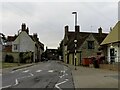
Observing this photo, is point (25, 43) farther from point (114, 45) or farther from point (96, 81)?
point (96, 81)

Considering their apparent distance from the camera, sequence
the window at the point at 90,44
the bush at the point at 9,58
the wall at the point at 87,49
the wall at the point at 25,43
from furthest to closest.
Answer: the wall at the point at 25,43
the bush at the point at 9,58
the window at the point at 90,44
the wall at the point at 87,49

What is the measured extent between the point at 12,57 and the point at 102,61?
1580 inches

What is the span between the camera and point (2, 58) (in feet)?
249

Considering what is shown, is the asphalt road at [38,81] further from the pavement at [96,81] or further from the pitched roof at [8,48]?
the pitched roof at [8,48]

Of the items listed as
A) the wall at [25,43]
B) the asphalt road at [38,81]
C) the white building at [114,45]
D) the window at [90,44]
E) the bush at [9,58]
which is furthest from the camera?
the wall at [25,43]

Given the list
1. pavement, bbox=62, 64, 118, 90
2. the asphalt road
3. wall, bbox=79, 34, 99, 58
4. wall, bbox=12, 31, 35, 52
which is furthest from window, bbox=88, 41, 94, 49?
pavement, bbox=62, 64, 118, 90

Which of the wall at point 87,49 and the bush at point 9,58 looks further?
the bush at point 9,58

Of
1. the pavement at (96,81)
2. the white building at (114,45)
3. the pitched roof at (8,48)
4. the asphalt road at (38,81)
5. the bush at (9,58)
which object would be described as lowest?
the asphalt road at (38,81)

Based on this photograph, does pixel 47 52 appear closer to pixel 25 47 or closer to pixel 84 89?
pixel 25 47

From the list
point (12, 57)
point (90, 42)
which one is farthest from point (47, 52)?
point (90, 42)

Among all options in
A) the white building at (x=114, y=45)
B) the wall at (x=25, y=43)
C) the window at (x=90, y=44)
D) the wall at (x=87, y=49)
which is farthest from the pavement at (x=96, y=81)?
the wall at (x=25, y=43)

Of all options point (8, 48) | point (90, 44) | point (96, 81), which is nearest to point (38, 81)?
point (96, 81)

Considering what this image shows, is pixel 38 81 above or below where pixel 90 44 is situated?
below

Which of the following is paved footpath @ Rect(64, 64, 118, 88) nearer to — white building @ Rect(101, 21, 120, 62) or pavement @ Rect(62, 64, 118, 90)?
pavement @ Rect(62, 64, 118, 90)
